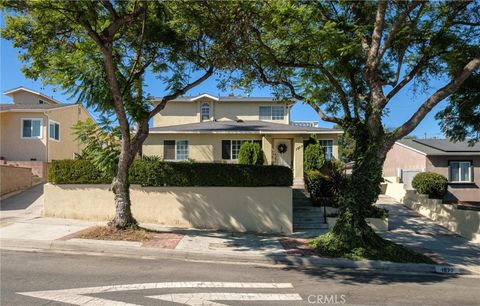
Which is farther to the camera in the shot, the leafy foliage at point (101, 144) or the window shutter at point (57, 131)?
the window shutter at point (57, 131)

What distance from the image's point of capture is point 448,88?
36.1ft

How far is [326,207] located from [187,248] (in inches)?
325

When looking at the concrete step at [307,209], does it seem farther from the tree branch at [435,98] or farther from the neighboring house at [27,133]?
the neighboring house at [27,133]

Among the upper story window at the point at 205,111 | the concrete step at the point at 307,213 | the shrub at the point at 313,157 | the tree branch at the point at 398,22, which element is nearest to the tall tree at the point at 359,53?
the tree branch at the point at 398,22

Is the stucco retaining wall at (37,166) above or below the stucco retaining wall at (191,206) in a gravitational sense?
above

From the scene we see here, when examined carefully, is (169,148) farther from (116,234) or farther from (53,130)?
(116,234)

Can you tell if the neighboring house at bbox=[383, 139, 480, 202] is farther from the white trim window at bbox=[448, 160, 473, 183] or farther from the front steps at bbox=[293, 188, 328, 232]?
the front steps at bbox=[293, 188, 328, 232]

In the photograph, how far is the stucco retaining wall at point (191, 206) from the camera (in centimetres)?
1431

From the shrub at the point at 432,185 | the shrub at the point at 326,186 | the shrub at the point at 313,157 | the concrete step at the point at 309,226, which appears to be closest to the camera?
the concrete step at the point at 309,226

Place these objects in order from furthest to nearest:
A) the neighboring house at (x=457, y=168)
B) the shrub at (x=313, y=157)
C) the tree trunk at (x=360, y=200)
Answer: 1. the neighboring house at (x=457, y=168)
2. the shrub at (x=313, y=157)
3. the tree trunk at (x=360, y=200)

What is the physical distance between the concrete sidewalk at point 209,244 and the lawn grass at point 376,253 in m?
0.34

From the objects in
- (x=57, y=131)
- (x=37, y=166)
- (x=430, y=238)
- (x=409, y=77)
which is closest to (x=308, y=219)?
(x=430, y=238)

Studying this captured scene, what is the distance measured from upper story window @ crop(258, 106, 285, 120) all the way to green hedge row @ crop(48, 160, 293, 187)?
14.0 meters

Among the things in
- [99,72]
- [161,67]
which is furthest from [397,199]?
[99,72]
